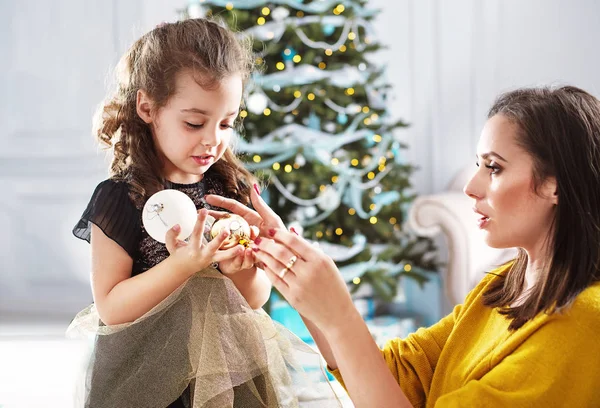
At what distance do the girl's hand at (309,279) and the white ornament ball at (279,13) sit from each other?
2.54m

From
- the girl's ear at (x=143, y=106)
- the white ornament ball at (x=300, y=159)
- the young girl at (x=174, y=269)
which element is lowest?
the white ornament ball at (x=300, y=159)

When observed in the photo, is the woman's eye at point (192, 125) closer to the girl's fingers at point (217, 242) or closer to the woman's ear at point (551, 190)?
the girl's fingers at point (217, 242)

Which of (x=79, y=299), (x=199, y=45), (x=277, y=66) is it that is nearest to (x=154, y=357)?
(x=199, y=45)

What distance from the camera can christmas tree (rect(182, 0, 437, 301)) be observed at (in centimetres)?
358

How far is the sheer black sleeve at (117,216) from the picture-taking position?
1.43 meters

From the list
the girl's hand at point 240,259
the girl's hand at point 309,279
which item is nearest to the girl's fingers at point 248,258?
the girl's hand at point 240,259

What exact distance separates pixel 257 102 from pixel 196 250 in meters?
2.27

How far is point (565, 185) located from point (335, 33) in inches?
104

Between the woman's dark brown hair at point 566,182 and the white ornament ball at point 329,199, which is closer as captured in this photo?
the woman's dark brown hair at point 566,182

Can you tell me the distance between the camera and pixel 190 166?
4.94 ft

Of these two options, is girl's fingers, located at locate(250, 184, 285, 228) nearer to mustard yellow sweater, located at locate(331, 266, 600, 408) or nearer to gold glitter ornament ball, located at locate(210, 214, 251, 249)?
gold glitter ornament ball, located at locate(210, 214, 251, 249)

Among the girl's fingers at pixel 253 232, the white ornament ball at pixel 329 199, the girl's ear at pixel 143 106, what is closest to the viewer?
the girl's fingers at pixel 253 232

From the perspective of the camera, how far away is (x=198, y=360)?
1333mm

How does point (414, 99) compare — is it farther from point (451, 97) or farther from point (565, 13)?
point (565, 13)
